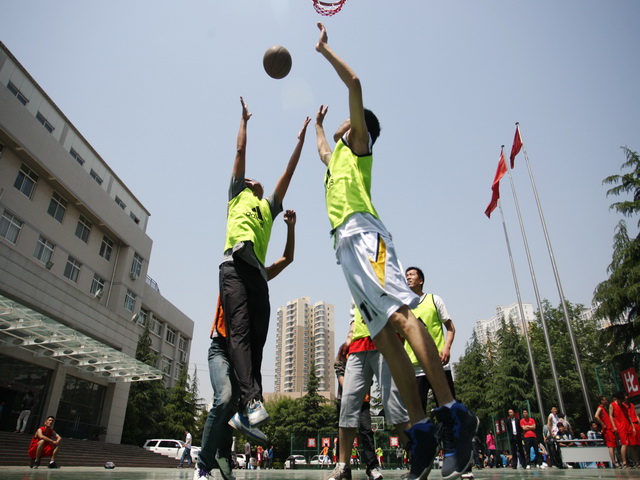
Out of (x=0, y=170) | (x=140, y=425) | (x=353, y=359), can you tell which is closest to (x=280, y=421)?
(x=140, y=425)

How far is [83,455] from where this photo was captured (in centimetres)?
2109

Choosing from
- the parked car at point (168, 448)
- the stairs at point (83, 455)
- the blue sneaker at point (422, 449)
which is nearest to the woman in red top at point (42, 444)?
the stairs at point (83, 455)

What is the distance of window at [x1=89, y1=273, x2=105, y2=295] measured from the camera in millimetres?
30886

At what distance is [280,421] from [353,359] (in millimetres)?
56905

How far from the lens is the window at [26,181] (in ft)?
79.6

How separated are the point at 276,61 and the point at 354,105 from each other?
298 centimetres

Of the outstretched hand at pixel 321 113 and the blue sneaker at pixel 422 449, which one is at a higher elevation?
the outstretched hand at pixel 321 113

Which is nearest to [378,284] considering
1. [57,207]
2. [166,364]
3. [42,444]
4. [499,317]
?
[42,444]

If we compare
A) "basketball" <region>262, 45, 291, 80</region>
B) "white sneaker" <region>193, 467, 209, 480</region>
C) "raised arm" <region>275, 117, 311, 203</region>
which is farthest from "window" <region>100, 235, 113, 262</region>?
"white sneaker" <region>193, 467, 209, 480</region>

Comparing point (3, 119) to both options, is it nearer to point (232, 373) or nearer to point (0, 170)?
point (0, 170)

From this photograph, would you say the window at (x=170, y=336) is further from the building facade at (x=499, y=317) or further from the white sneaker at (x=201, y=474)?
the building facade at (x=499, y=317)

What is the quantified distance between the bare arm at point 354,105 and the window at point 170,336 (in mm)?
49798

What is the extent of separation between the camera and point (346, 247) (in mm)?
2768

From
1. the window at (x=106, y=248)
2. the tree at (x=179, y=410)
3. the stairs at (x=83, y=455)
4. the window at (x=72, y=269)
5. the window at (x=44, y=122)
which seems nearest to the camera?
the stairs at (x=83, y=455)
